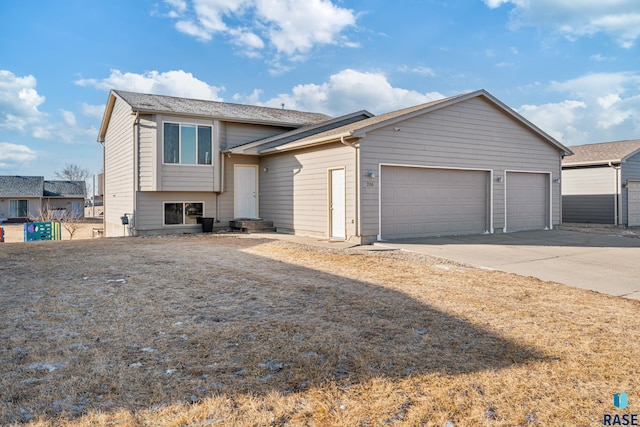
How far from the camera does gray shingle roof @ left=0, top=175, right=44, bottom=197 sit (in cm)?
3866

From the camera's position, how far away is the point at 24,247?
11.0m

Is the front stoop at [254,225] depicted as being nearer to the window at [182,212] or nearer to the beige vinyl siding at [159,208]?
the beige vinyl siding at [159,208]

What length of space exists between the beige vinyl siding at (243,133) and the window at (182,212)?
7.99 feet

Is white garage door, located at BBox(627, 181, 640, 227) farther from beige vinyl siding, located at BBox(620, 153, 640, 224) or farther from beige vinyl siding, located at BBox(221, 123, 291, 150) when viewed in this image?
beige vinyl siding, located at BBox(221, 123, 291, 150)

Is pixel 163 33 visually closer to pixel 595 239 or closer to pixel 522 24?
pixel 522 24

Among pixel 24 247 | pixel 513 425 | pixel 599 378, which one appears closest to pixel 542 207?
pixel 599 378

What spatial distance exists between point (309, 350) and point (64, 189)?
47.0 m

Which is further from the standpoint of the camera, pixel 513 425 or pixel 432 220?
pixel 432 220

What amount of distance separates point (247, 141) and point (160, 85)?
9226 mm

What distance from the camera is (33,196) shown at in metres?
39.2

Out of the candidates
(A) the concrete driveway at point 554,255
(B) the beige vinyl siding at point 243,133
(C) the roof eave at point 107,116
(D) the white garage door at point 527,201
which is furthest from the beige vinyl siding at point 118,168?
(D) the white garage door at point 527,201

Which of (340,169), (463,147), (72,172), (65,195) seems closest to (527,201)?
(463,147)

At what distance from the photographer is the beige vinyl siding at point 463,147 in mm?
11648

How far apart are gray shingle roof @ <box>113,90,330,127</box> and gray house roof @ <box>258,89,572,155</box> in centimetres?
199
